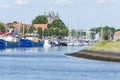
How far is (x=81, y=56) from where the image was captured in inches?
4707

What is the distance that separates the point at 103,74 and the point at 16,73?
9713 mm

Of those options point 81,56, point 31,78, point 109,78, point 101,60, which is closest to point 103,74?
point 109,78

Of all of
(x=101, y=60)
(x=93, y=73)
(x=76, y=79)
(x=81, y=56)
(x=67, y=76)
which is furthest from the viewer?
(x=81, y=56)

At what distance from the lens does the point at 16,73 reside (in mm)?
72625

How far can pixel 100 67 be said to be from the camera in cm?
8544

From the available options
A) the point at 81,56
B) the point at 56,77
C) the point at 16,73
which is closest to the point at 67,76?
the point at 56,77

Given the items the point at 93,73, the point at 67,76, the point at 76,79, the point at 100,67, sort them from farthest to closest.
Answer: the point at 100,67
the point at 93,73
the point at 67,76
the point at 76,79

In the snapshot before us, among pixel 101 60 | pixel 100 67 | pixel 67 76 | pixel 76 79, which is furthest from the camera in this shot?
pixel 101 60

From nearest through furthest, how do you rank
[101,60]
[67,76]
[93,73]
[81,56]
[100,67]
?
[67,76] → [93,73] → [100,67] → [101,60] → [81,56]

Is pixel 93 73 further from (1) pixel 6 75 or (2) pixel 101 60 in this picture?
(2) pixel 101 60

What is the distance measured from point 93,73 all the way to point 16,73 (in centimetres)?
891

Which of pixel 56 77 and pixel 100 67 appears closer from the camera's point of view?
pixel 56 77

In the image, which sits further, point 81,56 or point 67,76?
point 81,56

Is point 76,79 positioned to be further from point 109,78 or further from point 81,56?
point 81,56
